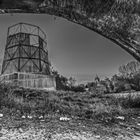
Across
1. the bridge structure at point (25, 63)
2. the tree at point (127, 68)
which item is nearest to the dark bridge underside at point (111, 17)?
the bridge structure at point (25, 63)

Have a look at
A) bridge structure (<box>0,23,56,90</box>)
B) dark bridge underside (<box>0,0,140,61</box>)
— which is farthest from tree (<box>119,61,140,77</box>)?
dark bridge underside (<box>0,0,140,61</box>)

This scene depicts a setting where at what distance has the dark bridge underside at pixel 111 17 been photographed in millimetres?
1658

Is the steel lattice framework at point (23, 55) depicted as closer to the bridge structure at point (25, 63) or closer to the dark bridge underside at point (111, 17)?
the bridge structure at point (25, 63)

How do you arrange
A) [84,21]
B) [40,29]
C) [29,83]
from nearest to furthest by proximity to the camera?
[84,21], [29,83], [40,29]

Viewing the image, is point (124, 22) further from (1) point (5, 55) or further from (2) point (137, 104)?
(1) point (5, 55)

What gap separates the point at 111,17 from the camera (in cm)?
175

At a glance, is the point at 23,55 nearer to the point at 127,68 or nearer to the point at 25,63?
the point at 25,63

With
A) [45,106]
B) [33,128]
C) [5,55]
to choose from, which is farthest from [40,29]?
[33,128]

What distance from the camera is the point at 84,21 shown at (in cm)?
171

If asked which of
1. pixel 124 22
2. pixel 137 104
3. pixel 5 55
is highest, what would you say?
pixel 5 55

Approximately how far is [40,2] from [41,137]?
1.85 meters

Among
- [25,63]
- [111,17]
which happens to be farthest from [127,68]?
[111,17]

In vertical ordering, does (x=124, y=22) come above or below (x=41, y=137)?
above

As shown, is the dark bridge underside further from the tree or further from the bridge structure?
the tree
